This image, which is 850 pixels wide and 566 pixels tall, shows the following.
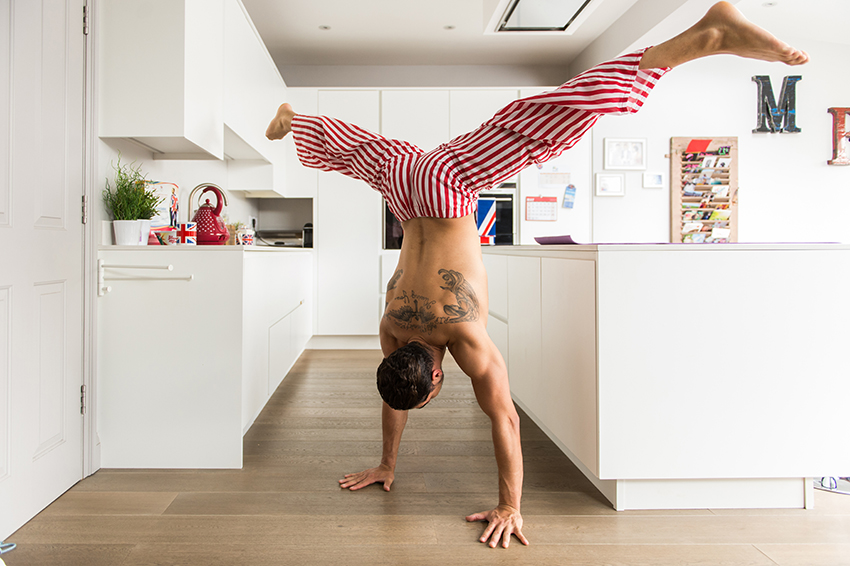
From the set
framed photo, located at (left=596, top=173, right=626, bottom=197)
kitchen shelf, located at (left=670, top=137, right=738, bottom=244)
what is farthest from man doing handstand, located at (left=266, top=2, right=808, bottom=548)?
kitchen shelf, located at (left=670, top=137, right=738, bottom=244)

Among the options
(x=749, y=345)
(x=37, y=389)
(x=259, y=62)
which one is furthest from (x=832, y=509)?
(x=259, y=62)

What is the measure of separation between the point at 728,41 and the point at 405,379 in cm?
108

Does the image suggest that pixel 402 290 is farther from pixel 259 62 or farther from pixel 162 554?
pixel 259 62

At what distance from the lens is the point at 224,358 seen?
1987mm

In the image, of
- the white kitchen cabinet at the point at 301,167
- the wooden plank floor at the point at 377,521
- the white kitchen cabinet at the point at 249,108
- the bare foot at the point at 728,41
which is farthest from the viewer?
the white kitchen cabinet at the point at 301,167

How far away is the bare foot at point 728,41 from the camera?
1.08 m

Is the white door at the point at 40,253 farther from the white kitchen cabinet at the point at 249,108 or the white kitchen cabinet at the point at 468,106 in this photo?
the white kitchen cabinet at the point at 468,106

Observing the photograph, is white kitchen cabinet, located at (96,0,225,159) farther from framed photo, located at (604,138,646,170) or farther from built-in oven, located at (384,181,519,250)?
framed photo, located at (604,138,646,170)

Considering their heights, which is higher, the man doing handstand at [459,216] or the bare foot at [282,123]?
the bare foot at [282,123]

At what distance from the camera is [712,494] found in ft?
5.43

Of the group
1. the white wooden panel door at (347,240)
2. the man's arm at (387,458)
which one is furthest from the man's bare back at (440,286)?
the white wooden panel door at (347,240)

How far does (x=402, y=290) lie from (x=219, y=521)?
0.88 m

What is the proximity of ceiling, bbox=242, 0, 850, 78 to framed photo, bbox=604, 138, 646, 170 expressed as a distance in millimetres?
888

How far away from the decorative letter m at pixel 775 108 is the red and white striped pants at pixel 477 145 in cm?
396
